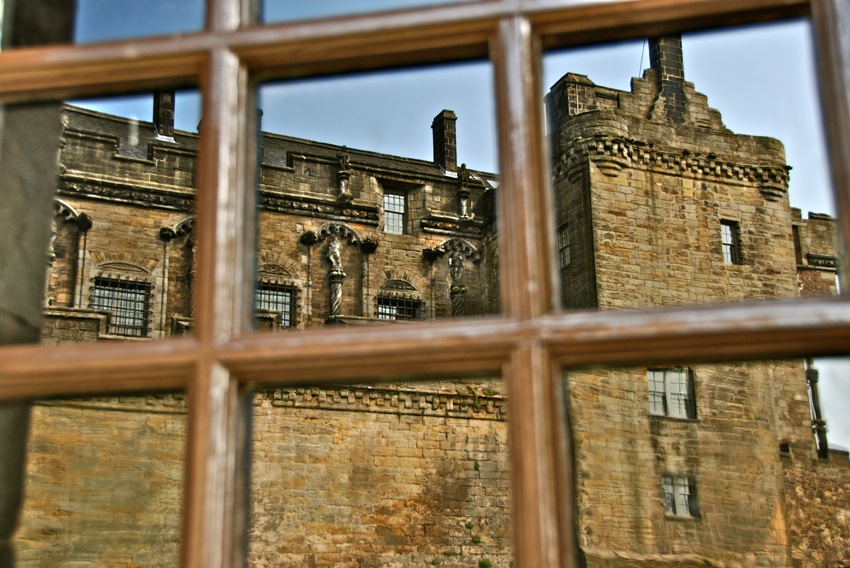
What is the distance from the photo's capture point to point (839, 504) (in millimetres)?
23812

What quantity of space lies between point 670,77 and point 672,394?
7.61m

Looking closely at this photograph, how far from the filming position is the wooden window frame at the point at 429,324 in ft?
4.06

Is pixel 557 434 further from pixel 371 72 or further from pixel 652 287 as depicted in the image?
pixel 652 287

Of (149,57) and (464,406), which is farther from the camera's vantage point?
(464,406)


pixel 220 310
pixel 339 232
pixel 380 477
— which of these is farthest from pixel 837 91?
pixel 339 232

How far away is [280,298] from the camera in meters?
24.0

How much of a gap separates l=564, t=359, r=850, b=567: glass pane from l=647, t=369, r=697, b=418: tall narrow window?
0.02m

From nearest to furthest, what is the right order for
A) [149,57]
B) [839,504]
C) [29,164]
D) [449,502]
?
[149,57], [29,164], [449,502], [839,504]

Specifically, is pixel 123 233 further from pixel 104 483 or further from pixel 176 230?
pixel 104 483

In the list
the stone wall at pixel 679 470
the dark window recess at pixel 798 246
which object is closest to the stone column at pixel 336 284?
the stone wall at pixel 679 470

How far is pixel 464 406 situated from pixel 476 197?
799 centimetres

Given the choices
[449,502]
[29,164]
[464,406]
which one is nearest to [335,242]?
[464,406]

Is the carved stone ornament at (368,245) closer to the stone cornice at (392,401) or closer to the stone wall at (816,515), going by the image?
the stone cornice at (392,401)

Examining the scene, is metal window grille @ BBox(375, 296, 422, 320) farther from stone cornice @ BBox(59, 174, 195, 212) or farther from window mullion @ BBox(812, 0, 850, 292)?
window mullion @ BBox(812, 0, 850, 292)
